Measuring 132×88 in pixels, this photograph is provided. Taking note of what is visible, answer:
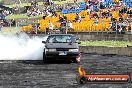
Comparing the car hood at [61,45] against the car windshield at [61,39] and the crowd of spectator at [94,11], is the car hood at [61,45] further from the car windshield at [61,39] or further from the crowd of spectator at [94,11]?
the crowd of spectator at [94,11]

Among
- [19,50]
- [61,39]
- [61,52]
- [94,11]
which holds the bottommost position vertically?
[19,50]

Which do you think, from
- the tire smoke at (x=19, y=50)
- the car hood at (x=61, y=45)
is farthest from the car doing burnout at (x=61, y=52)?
A: the tire smoke at (x=19, y=50)

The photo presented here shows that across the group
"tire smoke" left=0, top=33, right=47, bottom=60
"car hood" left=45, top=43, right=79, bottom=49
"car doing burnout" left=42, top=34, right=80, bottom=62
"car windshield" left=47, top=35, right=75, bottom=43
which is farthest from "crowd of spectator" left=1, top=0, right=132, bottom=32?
"car doing burnout" left=42, top=34, right=80, bottom=62

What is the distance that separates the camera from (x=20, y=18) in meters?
51.8

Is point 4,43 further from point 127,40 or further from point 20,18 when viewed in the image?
point 20,18

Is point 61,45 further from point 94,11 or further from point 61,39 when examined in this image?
point 94,11

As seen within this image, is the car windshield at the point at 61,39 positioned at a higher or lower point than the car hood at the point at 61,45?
higher

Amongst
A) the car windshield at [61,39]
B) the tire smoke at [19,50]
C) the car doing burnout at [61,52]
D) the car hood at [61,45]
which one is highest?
the car windshield at [61,39]

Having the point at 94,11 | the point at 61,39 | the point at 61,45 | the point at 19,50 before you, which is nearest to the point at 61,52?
the point at 61,45

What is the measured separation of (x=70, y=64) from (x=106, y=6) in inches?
918

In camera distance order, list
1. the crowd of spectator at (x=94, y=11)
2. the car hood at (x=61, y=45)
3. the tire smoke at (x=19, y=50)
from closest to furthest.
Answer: the car hood at (x=61, y=45)
the tire smoke at (x=19, y=50)
the crowd of spectator at (x=94, y=11)

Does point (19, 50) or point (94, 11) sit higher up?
point (94, 11)

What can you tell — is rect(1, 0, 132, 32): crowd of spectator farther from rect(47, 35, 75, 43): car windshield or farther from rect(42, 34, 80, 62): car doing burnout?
rect(42, 34, 80, 62): car doing burnout

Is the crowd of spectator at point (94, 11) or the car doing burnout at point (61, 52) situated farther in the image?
the crowd of spectator at point (94, 11)
